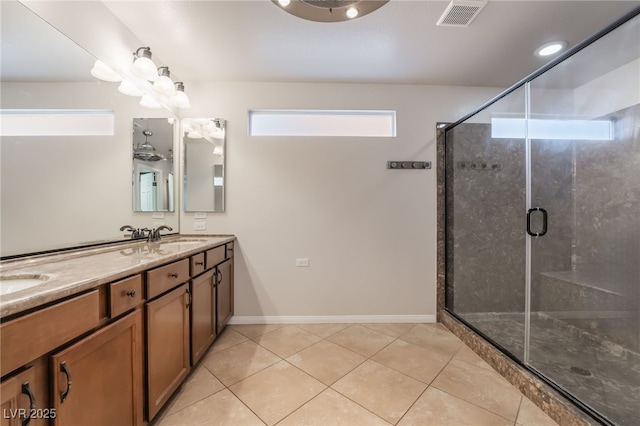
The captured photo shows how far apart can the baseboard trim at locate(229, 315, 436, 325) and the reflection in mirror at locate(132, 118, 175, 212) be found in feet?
4.65

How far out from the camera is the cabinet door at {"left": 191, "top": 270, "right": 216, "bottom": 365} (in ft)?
5.60

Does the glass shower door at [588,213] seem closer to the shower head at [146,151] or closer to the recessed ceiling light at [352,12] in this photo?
the recessed ceiling light at [352,12]

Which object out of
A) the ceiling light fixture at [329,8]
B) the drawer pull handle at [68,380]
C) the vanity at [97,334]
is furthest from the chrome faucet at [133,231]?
the ceiling light fixture at [329,8]

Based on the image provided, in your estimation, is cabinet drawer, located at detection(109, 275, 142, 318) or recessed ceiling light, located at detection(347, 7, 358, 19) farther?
recessed ceiling light, located at detection(347, 7, 358, 19)

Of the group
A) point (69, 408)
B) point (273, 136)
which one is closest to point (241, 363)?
point (69, 408)

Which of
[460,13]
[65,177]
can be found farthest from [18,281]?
[460,13]

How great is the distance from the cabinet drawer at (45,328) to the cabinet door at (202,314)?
2.65 ft

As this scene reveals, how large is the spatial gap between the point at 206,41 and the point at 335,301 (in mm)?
2736

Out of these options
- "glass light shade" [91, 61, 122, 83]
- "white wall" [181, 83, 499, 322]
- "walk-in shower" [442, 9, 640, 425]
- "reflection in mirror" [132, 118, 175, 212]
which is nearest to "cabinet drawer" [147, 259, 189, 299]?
"reflection in mirror" [132, 118, 175, 212]

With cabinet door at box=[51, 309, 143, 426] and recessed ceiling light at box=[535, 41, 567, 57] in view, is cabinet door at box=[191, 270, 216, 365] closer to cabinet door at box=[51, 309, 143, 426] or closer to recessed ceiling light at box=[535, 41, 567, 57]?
cabinet door at box=[51, 309, 143, 426]

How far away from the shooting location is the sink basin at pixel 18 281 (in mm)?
1002

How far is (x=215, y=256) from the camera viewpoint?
2109 millimetres

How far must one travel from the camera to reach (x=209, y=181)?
8.45 ft

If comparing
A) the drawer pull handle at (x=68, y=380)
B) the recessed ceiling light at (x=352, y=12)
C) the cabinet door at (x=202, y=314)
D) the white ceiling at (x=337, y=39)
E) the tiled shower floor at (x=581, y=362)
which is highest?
the white ceiling at (x=337, y=39)
